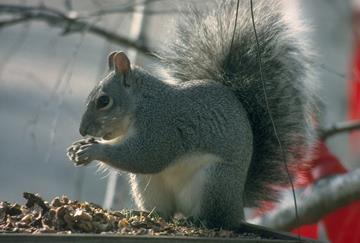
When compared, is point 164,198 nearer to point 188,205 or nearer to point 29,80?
point 188,205

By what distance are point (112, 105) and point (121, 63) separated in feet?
0.52

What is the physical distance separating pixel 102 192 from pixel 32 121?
5.54m

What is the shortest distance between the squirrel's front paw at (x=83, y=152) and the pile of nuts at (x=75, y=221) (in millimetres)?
181

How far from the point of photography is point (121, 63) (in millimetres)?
3207

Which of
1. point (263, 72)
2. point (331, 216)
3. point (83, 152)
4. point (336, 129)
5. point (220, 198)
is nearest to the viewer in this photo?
point (83, 152)

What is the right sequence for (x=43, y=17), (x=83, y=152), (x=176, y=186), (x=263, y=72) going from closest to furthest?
(x=83, y=152), (x=176, y=186), (x=263, y=72), (x=43, y=17)

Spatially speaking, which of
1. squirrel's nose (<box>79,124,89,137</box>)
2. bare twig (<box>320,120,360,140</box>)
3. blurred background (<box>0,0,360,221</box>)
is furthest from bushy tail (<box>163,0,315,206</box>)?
bare twig (<box>320,120,360,140</box>)

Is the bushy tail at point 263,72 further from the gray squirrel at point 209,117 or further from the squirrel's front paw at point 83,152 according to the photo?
the squirrel's front paw at point 83,152

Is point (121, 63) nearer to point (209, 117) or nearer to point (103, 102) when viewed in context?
point (103, 102)

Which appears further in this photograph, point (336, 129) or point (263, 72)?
point (336, 129)

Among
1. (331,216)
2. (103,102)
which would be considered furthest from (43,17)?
(331,216)

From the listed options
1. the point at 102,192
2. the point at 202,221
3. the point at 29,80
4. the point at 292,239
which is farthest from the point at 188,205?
the point at 102,192

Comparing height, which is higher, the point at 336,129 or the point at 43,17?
the point at 43,17

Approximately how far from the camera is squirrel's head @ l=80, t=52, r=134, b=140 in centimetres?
310
